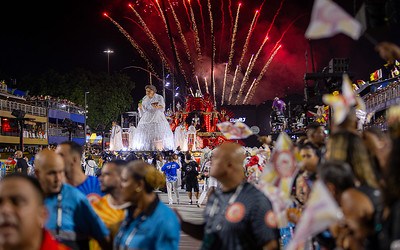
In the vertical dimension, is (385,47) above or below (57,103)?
below

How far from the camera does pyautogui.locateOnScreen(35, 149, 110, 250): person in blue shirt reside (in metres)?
4.85

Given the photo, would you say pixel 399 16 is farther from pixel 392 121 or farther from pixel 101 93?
pixel 101 93

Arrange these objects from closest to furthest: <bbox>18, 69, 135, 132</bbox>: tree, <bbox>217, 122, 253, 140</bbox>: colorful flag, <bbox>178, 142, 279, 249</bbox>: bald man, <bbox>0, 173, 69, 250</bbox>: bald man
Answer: <bbox>0, 173, 69, 250</bbox>: bald man → <bbox>178, 142, 279, 249</bbox>: bald man → <bbox>217, 122, 253, 140</bbox>: colorful flag → <bbox>18, 69, 135, 132</bbox>: tree

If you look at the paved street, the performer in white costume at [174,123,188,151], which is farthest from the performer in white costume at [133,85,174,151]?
the paved street

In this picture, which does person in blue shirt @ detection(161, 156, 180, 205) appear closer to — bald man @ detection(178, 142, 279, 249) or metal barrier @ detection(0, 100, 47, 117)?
bald man @ detection(178, 142, 279, 249)

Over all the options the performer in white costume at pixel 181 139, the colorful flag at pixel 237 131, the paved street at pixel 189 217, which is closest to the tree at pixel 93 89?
the performer in white costume at pixel 181 139

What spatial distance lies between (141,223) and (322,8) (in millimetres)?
2179

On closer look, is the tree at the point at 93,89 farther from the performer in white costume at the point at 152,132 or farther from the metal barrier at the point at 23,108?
the performer in white costume at the point at 152,132

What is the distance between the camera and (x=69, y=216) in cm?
489

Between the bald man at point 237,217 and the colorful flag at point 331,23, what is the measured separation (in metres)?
1.40

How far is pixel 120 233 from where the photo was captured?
4566mm

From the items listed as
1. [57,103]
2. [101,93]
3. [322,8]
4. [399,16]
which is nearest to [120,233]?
[322,8]

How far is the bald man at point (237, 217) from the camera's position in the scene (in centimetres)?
428

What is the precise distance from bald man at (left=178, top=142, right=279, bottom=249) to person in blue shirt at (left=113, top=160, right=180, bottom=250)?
0.31m
